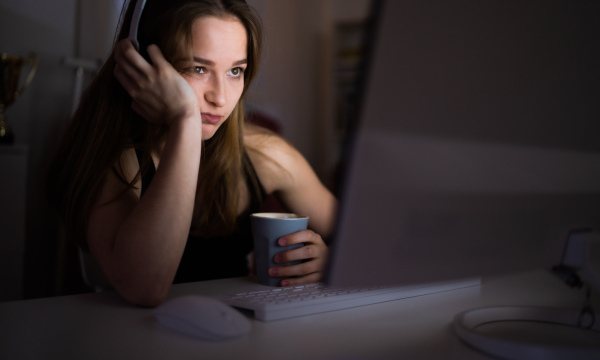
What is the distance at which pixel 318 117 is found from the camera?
3.83 m

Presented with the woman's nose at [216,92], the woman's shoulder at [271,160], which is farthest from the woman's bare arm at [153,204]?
the woman's shoulder at [271,160]

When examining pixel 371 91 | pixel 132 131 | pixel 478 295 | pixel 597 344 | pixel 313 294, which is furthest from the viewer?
pixel 132 131

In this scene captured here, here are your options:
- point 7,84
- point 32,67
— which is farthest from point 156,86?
point 32,67

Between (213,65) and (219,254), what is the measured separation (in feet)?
1.65

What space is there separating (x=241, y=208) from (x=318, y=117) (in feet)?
8.61

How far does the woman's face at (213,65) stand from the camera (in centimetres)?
98

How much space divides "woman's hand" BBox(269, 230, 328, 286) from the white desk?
0.54 ft

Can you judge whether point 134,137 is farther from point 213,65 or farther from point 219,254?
point 219,254

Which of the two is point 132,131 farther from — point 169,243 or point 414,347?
point 414,347

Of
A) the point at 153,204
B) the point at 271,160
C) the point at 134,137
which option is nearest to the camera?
the point at 153,204

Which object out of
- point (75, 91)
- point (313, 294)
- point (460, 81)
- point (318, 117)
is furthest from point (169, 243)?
point (318, 117)

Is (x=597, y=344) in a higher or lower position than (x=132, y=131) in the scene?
lower

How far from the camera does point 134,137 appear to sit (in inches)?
43.1

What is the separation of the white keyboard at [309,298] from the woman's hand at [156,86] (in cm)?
37
